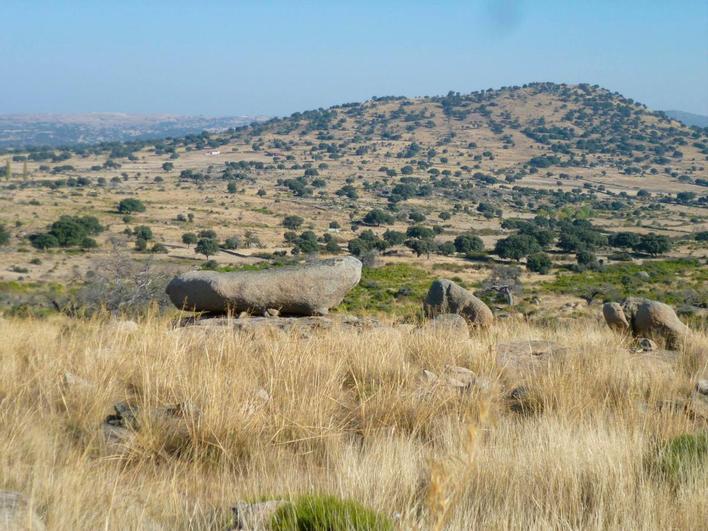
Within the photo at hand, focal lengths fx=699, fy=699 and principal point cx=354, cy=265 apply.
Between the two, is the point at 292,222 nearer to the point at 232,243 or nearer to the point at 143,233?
the point at 232,243

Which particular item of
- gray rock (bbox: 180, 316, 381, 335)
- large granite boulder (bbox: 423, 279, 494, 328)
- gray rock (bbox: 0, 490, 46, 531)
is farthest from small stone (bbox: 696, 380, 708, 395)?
gray rock (bbox: 0, 490, 46, 531)

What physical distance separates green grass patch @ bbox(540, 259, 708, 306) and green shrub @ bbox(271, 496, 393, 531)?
2968 centimetres

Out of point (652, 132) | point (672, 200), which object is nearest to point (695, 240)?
point (672, 200)

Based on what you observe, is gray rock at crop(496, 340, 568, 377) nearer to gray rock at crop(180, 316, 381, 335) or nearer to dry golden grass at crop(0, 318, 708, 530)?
dry golden grass at crop(0, 318, 708, 530)

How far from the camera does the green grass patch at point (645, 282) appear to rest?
113ft

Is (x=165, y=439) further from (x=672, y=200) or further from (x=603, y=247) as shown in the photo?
(x=672, y=200)

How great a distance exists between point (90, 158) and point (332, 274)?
451ft

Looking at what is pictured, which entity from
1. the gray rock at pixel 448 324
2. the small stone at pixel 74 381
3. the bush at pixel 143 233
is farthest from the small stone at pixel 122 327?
the bush at pixel 143 233

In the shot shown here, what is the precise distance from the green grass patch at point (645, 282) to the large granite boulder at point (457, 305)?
21.2m

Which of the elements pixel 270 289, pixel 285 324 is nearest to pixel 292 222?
pixel 270 289

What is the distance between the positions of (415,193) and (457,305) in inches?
3431

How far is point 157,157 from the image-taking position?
455 ft

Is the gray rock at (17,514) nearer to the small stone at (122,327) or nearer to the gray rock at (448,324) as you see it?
the small stone at (122,327)

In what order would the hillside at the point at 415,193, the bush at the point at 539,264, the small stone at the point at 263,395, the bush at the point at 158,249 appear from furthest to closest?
the bush at the point at 539,264 → the hillside at the point at 415,193 → the bush at the point at 158,249 → the small stone at the point at 263,395
